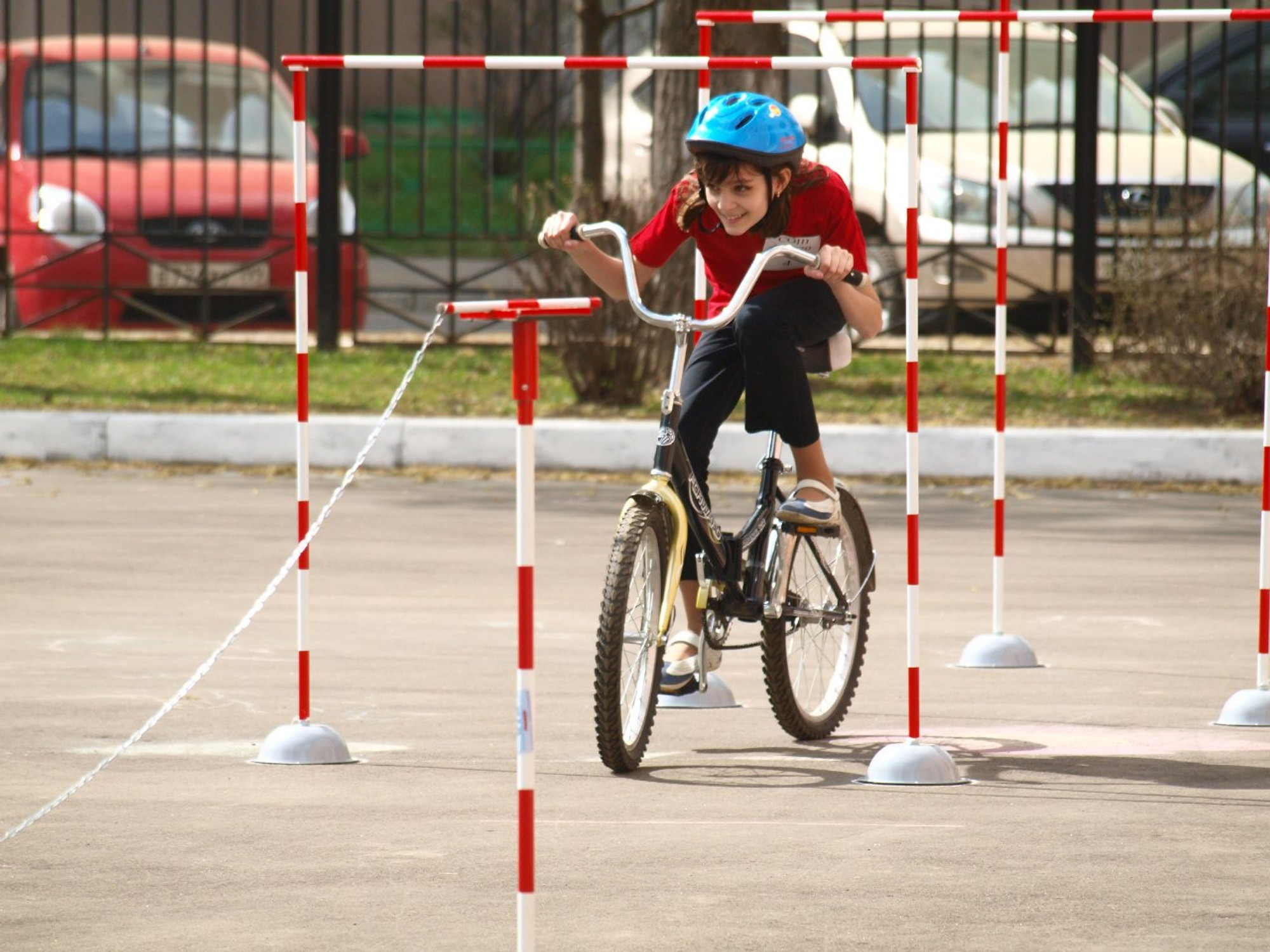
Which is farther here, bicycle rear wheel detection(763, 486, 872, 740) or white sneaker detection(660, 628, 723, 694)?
bicycle rear wheel detection(763, 486, 872, 740)

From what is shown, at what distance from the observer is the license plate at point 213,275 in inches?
652

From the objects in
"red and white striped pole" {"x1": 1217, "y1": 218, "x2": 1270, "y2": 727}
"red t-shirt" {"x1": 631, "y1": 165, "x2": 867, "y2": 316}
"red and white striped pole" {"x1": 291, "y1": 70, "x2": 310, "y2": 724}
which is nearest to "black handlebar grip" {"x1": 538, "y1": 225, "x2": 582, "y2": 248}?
"red t-shirt" {"x1": 631, "y1": 165, "x2": 867, "y2": 316}

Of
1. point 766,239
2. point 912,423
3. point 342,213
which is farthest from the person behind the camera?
point 342,213

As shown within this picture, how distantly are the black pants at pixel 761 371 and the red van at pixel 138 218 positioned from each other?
987 cm

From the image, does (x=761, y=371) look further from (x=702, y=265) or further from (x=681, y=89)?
(x=681, y=89)

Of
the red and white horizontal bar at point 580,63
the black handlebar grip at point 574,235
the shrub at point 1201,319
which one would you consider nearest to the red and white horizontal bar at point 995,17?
the red and white horizontal bar at point 580,63

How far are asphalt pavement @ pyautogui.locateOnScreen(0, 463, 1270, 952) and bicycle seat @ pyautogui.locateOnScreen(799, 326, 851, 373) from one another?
100 centimetres

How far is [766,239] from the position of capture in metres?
6.11

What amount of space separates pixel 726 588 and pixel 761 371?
57cm

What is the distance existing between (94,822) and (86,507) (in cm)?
601

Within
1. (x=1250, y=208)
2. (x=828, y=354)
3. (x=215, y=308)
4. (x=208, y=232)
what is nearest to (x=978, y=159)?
(x=1250, y=208)

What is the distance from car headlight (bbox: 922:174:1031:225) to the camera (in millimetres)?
16406

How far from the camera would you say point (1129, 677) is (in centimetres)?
736

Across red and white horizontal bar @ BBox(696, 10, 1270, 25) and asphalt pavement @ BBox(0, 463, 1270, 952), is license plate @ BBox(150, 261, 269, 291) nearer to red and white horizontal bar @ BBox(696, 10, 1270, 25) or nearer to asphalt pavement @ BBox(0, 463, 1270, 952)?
asphalt pavement @ BBox(0, 463, 1270, 952)
